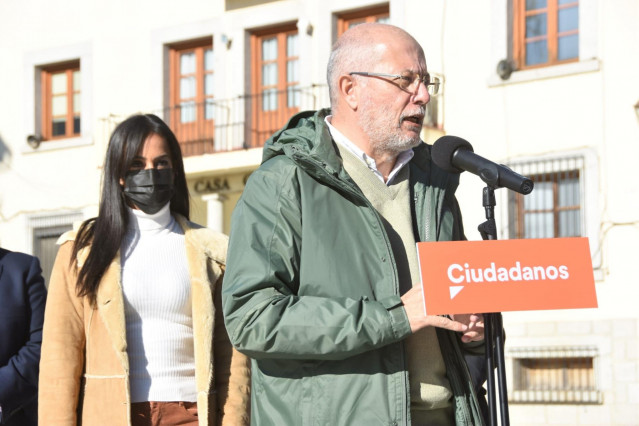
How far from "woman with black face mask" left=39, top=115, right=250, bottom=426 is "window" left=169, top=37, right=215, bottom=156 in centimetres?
1784

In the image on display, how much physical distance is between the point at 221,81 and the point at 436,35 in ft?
14.8

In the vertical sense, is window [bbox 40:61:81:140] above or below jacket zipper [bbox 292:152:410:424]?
above

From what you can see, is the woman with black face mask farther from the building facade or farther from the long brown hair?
the building facade

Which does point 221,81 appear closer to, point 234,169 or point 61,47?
point 234,169

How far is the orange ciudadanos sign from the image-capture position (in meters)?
3.49

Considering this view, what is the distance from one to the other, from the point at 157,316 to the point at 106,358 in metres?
0.25

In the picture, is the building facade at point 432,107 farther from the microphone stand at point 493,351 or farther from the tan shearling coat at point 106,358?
the microphone stand at point 493,351

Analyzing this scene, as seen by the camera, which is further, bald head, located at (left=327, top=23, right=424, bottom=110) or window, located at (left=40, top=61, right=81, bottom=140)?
window, located at (left=40, top=61, right=81, bottom=140)

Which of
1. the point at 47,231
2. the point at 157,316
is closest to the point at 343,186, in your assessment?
the point at 157,316

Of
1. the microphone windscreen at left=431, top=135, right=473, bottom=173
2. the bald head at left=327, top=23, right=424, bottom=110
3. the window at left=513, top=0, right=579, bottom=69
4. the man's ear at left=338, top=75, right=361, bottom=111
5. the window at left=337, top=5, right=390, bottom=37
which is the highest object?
the window at left=337, top=5, right=390, bottom=37

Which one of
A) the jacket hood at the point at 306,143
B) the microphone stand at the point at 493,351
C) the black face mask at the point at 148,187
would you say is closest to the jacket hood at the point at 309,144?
the jacket hood at the point at 306,143

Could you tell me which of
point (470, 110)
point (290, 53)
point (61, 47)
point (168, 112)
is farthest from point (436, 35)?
point (61, 47)

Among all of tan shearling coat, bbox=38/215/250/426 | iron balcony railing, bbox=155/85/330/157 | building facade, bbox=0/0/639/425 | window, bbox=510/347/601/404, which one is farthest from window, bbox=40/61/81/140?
tan shearling coat, bbox=38/215/250/426

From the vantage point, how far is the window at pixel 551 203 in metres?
19.2
